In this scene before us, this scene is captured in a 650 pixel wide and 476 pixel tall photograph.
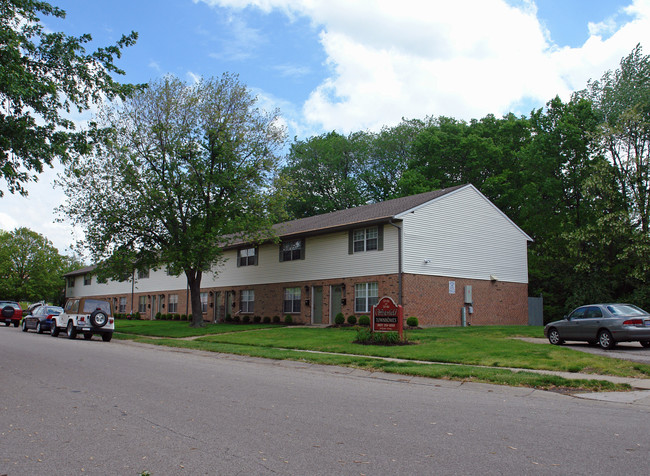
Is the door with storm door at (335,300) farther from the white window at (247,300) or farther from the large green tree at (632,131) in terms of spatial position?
the large green tree at (632,131)

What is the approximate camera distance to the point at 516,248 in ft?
109

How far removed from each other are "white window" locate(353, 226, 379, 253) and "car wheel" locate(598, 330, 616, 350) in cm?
1221

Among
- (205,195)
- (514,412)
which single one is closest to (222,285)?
(205,195)

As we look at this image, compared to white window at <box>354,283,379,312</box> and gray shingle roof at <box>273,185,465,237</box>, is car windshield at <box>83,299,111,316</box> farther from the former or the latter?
white window at <box>354,283,379,312</box>

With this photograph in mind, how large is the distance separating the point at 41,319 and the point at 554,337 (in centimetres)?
2507

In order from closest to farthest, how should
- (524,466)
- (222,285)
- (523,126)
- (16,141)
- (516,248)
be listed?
(524,466) < (16,141) < (516,248) < (222,285) < (523,126)

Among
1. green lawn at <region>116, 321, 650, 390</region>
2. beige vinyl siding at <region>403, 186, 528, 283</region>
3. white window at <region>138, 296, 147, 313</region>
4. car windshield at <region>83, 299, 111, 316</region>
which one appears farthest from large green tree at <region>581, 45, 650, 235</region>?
white window at <region>138, 296, 147, 313</region>

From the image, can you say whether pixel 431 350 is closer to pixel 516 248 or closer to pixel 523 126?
pixel 516 248

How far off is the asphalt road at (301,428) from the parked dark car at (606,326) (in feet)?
27.5

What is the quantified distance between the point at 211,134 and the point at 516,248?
18.5 metres

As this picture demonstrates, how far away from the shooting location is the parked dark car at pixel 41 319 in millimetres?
29689

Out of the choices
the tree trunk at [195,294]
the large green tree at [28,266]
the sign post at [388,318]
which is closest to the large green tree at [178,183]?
the tree trunk at [195,294]

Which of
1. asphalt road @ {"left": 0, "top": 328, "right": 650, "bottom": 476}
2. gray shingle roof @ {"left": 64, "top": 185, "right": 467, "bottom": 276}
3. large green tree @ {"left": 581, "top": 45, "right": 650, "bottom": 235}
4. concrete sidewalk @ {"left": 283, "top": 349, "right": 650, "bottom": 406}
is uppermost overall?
large green tree @ {"left": 581, "top": 45, "right": 650, "bottom": 235}

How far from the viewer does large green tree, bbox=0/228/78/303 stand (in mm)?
78594
